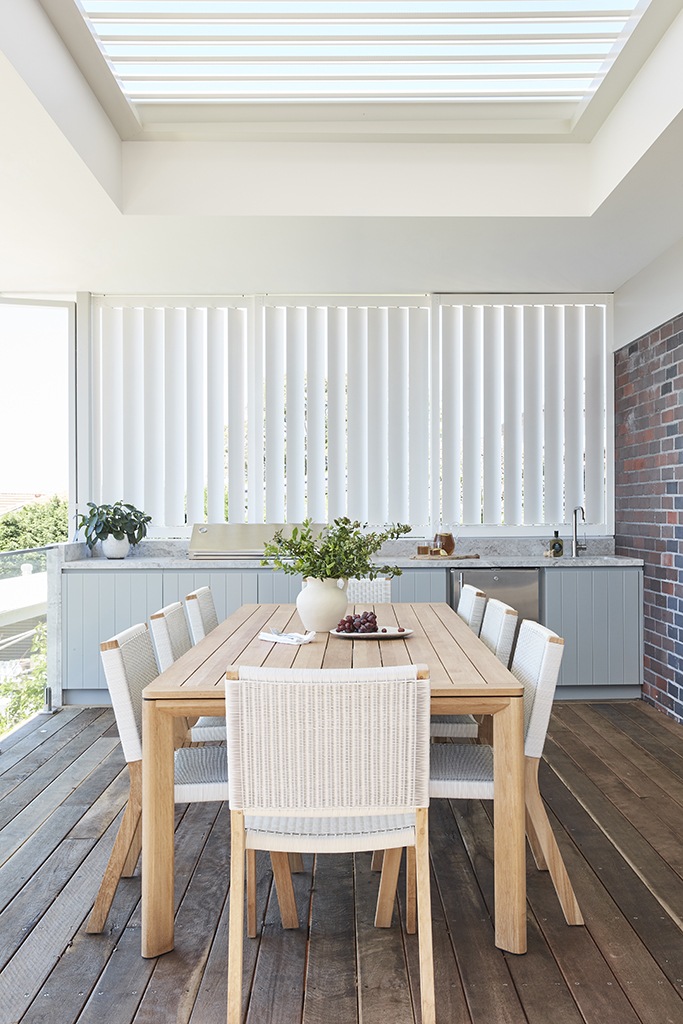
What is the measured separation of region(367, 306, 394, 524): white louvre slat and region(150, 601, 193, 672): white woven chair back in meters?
2.81

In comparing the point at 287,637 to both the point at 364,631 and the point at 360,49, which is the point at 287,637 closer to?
the point at 364,631

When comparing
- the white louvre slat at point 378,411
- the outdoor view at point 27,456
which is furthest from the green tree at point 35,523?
the white louvre slat at point 378,411

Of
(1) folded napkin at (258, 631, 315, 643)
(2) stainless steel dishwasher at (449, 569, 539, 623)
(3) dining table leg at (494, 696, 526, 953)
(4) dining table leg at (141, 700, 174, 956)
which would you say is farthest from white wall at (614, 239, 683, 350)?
(4) dining table leg at (141, 700, 174, 956)

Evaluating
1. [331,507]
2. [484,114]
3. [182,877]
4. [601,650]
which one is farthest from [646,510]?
[182,877]

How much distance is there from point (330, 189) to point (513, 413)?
2.32 metres

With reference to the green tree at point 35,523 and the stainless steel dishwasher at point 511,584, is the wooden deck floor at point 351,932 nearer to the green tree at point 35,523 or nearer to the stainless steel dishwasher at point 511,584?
the stainless steel dishwasher at point 511,584

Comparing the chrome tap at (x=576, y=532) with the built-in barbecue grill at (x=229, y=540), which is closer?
the built-in barbecue grill at (x=229, y=540)

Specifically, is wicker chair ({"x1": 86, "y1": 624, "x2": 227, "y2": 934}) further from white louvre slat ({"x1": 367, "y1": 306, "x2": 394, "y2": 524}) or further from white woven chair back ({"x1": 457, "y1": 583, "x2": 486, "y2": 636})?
white louvre slat ({"x1": 367, "y1": 306, "x2": 394, "y2": 524})

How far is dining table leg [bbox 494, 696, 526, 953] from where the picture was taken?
7.32ft

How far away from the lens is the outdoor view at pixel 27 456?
4.55 m

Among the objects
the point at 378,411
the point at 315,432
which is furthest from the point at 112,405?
the point at 378,411

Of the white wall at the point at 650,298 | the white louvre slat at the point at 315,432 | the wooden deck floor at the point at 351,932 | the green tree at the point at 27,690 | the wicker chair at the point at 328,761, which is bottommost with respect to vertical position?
the wooden deck floor at the point at 351,932

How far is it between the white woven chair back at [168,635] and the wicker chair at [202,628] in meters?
0.13

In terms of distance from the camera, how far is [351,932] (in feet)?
7.80
